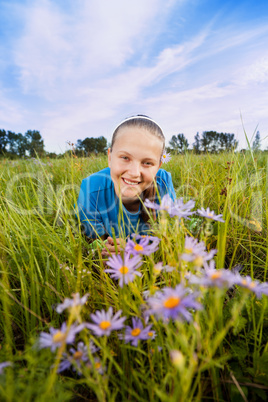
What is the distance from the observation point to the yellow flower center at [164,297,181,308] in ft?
1.88

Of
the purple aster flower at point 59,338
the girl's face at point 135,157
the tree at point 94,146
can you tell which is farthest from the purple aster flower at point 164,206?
the tree at point 94,146

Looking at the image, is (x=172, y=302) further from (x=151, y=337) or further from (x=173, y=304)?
(x=151, y=337)

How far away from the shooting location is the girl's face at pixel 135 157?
7.04ft

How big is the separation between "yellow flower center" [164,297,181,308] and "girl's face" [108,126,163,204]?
1547mm

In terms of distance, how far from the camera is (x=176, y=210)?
0.87 metres

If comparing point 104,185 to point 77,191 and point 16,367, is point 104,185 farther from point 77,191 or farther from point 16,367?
point 16,367

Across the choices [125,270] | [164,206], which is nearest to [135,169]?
[164,206]

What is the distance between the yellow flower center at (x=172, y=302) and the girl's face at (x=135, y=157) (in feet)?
5.07

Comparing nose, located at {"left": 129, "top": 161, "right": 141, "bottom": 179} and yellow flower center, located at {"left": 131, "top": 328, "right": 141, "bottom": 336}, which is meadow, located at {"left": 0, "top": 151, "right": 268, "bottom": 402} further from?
nose, located at {"left": 129, "top": 161, "right": 141, "bottom": 179}

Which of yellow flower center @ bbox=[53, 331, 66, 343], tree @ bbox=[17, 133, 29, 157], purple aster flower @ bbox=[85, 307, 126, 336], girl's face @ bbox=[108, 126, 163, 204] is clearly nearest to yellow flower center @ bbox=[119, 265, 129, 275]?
purple aster flower @ bbox=[85, 307, 126, 336]

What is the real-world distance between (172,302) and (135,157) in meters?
1.71

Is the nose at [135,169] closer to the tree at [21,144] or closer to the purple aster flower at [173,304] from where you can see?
the purple aster flower at [173,304]

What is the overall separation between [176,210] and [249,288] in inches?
13.6

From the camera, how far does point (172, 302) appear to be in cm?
58
